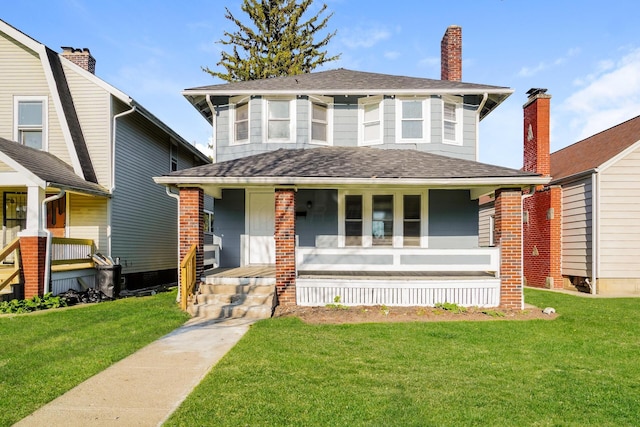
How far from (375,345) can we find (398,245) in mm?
5471

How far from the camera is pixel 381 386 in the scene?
14.8 feet

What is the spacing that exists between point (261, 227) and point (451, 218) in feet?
17.8

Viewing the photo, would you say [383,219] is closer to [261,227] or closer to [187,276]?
[261,227]

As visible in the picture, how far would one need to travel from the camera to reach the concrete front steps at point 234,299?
855 cm

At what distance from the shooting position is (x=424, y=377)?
4.83 metres

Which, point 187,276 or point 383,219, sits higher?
point 383,219

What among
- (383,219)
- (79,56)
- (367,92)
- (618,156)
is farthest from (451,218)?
(79,56)

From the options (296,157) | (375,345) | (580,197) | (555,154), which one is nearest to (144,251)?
(296,157)

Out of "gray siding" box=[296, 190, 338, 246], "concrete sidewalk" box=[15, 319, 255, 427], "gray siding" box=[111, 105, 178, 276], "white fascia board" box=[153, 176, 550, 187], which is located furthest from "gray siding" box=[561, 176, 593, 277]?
"gray siding" box=[111, 105, 178, 276]

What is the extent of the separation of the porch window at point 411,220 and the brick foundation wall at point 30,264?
9308 mm

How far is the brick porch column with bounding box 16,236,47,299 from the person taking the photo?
9.77m

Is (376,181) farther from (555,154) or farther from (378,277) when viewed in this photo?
(555,154)

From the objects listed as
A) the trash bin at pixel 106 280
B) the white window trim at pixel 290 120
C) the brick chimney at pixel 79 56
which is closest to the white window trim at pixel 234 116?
the white window trim at pixel 290 120

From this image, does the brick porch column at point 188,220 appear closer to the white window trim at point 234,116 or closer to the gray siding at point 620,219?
the white window trim at point 234,116
